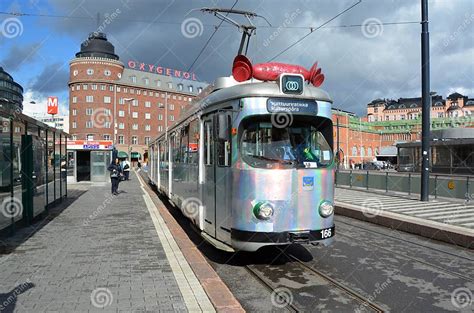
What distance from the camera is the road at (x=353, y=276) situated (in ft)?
18.6

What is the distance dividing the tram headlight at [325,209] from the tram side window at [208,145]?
223cm

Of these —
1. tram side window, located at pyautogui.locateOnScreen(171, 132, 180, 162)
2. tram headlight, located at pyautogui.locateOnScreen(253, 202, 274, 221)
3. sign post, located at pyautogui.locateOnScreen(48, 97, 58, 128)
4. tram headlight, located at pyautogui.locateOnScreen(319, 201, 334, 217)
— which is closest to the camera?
tram headlight, located at pyautogui.locateOnScreen(253, 202, 274, 221)

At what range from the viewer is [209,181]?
822 centimetres

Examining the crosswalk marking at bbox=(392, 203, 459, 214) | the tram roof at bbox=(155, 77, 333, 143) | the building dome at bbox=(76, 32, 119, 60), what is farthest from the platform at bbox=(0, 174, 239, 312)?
the building dome at bbox=(76, 32, 119, 60)

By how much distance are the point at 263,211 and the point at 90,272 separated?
9.18 ft

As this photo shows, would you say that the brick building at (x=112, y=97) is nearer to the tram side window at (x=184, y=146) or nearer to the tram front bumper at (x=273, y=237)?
the tram side window at (x=184, y=146)

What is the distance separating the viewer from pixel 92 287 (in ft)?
19.1

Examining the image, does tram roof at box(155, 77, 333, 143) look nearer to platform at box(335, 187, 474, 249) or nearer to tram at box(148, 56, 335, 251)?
tram at box(148, 56, 335, 251)

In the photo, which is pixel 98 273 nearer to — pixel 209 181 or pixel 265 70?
pixel 209 181

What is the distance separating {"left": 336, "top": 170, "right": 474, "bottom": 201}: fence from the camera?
1617 cm

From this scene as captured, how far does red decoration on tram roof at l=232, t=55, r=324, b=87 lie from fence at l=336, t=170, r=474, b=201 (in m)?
11.0

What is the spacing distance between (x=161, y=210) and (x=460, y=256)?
9.19 metres

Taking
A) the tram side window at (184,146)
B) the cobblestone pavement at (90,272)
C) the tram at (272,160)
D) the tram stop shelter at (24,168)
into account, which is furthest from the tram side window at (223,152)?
the tram stop shelter at (24,168)

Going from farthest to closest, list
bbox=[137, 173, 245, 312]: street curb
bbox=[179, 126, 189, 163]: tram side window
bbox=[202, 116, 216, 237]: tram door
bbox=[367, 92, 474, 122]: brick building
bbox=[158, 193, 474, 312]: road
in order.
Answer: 1. bbox=[367, 92, 474, 122]: brick building
2. bbox=[179, 126, 189, 163]: tram side window
3. bbox=[202, 116, 216, 237]: tram door
4. bbox=[158, 193, 474, 312]: road
5. bbox=[137, 173, 245, 312]: street curb
